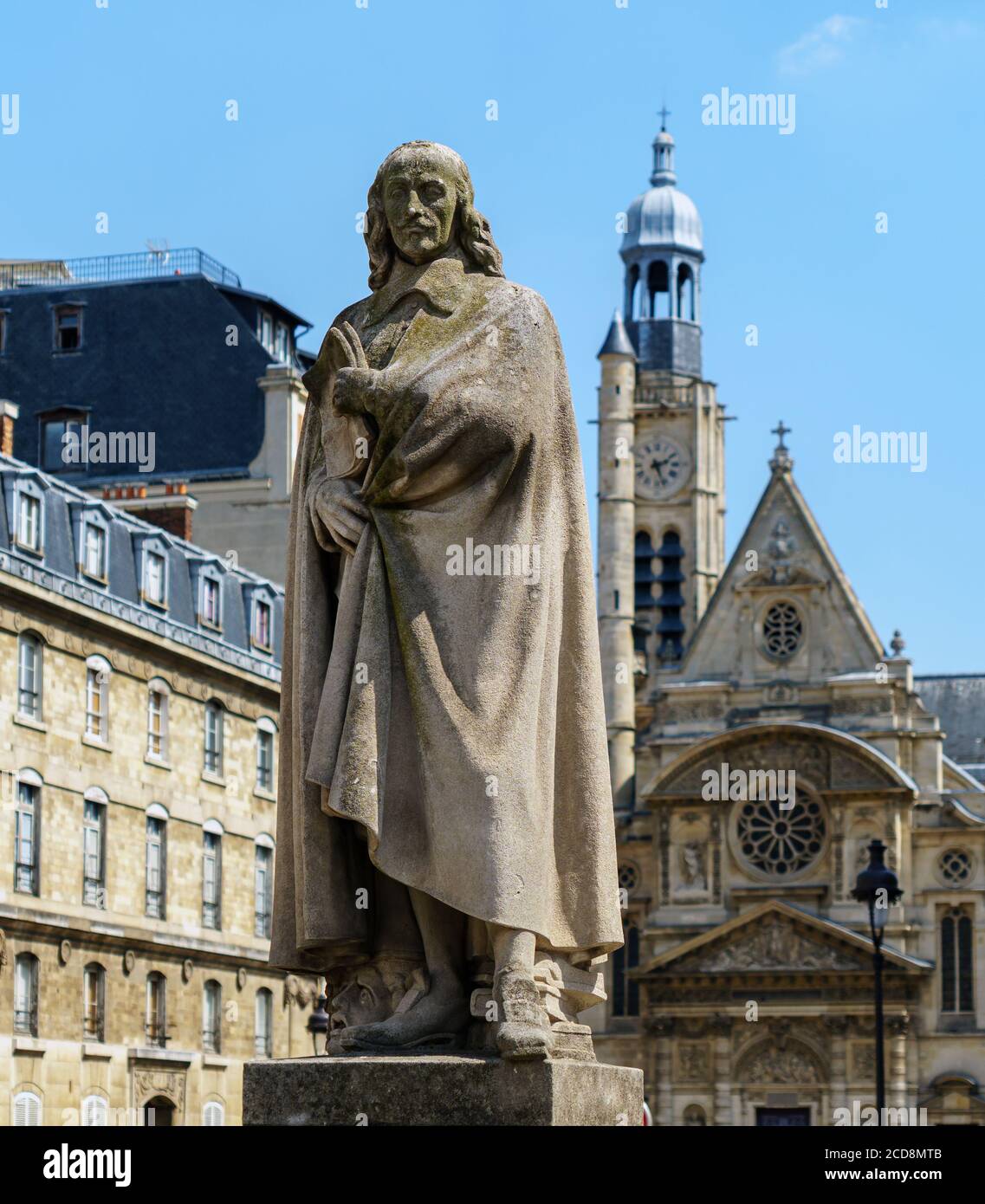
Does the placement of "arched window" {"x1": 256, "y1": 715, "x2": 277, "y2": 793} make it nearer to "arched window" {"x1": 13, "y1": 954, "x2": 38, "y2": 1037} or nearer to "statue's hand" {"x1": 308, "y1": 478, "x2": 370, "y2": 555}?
"arched window" {"x1": 13, "y1": 954, "x2": 38, "y2": 1037}

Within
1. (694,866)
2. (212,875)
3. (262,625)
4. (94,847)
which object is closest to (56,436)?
(262,625)

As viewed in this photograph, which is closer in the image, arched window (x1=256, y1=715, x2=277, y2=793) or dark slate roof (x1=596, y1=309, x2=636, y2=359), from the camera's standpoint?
arched window (x1=256, y1=715, x2=277, y2=793)

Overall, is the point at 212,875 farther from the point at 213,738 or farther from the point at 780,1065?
the point at 780,1065

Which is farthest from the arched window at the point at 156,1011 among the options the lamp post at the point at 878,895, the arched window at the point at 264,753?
the lamp post at the point at 878,895

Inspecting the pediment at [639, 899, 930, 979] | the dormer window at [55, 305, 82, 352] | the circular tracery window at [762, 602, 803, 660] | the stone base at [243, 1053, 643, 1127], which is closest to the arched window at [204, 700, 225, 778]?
the dormer window at [55, 305, 82, 352]

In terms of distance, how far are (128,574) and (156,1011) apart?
7.80m

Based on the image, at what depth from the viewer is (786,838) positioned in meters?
67.6

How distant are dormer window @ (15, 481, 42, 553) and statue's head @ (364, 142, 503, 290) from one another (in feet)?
111

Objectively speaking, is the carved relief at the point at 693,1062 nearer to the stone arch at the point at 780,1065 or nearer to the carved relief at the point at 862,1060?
the stone arch at the point at 780,1065

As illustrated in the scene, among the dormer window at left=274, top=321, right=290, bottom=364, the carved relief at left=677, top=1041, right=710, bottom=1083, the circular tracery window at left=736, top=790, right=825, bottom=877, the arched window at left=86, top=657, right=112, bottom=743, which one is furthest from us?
the circular tracery window at left=736, top=790, right=825, bottom=877

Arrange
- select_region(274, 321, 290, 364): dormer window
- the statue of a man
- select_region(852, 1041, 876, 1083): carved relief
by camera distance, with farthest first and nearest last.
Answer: select_region(852, 1041, 876, 1083): carved relief, select_region(274, 321, 290, 364): dormer window, the statue of a man

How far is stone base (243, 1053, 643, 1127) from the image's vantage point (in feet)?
17.8
